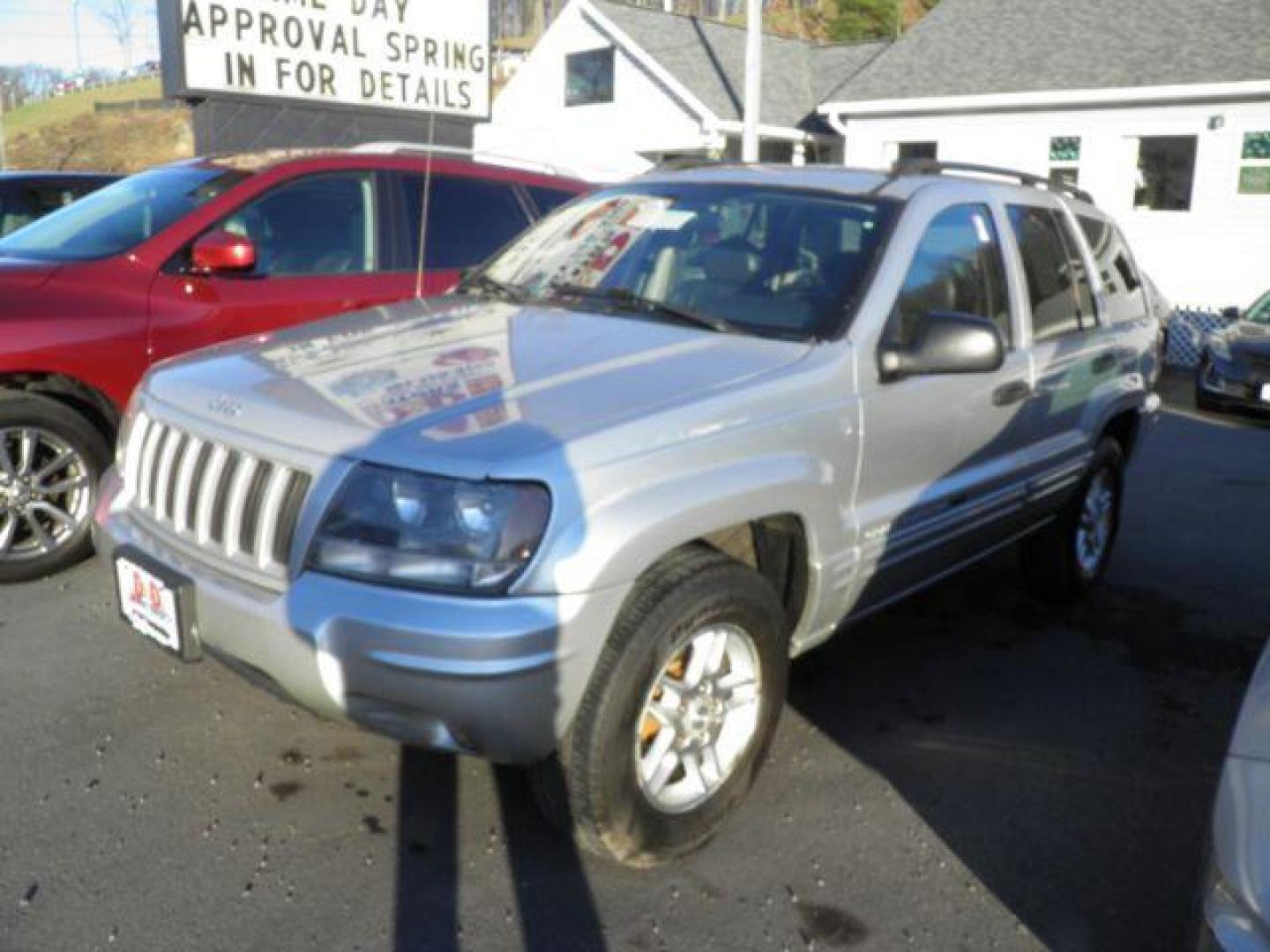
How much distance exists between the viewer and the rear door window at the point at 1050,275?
171 inches

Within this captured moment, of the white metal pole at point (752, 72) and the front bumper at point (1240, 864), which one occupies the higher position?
the white metal pole at point (752, 72)

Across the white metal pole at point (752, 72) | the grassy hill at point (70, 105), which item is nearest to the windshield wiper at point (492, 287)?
the white metal pole at point (752, 72)

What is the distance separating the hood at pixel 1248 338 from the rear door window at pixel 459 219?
7603mm

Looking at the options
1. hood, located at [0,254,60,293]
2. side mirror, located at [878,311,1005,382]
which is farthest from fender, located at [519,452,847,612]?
hood, located at [0,254,60,293]

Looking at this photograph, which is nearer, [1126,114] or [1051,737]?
[1051,737]

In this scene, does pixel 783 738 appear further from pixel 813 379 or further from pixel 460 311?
pixel 460 311

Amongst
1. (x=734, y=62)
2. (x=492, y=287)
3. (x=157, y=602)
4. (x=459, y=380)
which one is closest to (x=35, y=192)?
(x=492, y=287)

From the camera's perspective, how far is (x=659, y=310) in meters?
3.58

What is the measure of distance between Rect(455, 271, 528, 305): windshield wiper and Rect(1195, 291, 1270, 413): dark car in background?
8.68m

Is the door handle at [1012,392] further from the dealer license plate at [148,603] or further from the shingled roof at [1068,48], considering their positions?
the shingled roof at [1068,48]

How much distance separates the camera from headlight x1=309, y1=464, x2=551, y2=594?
252 cm

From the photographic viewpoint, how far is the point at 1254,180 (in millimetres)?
15961

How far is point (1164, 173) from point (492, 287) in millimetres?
16103

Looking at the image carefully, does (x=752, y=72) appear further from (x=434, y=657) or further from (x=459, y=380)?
(x=434, y=657)
